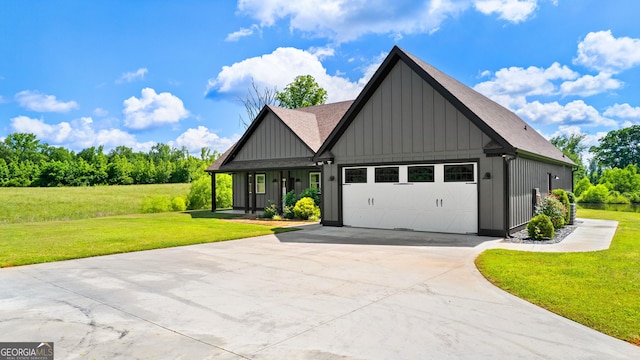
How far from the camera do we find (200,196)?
87.8 feet

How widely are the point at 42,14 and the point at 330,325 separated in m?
18.4

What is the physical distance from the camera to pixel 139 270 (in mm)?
7441

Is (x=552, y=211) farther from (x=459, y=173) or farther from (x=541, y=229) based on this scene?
(x=459, y=173)

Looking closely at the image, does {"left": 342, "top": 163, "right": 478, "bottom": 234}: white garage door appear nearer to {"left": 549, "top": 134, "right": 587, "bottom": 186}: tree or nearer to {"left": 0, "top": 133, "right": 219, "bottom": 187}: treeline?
{"left": 0, "top": 133, "right": 219, "bottom": 187}: treeline

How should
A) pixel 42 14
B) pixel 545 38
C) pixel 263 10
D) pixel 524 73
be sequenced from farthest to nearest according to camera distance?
pixel 524 73 → pixel 545 38 → pixel 263 10 → pixel 42 14

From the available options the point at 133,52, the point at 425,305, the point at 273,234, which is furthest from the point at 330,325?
the point at 133,52

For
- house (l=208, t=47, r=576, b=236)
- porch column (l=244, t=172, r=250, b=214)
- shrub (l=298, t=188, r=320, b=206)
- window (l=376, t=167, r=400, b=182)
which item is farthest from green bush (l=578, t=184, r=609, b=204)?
porch column (l=244, t=172, r=250, b=214)

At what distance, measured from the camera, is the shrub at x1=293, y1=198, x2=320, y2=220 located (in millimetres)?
17594

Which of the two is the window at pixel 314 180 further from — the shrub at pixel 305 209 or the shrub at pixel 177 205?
the shrub at pixel 177 205

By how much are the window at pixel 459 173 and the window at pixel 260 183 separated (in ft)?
39.7

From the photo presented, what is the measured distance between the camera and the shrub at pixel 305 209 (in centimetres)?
1759

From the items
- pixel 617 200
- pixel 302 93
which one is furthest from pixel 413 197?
pixel 617 200

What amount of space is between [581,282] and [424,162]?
710cm

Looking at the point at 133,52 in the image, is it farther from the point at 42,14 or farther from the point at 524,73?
the point at 524,73
